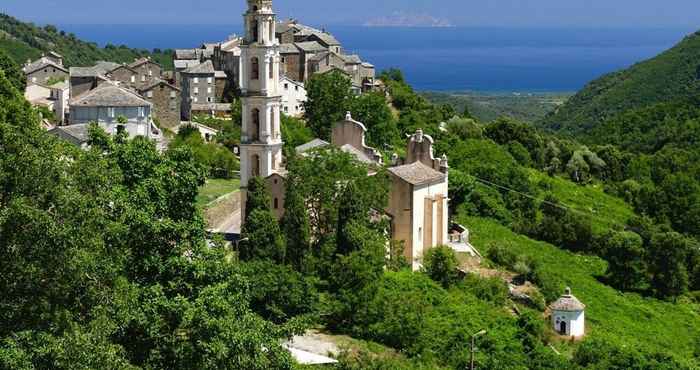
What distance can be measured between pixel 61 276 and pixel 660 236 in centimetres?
3384

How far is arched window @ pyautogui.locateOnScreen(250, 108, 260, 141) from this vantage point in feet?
118

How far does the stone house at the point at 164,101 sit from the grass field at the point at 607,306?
1748cm

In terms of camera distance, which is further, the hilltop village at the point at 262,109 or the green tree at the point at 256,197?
the hilltop village at the point at 262,109

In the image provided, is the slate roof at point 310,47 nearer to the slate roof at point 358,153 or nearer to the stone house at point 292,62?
the stone house at point 292,62

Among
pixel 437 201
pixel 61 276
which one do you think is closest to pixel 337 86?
pixel 437 201

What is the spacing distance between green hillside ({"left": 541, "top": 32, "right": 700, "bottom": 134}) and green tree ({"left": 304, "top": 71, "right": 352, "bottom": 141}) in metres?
76.7

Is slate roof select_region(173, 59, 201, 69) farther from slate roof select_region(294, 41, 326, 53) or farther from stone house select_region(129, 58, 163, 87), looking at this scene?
slate roof select_region(294, 41, 326, 53)

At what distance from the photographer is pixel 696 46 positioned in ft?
463

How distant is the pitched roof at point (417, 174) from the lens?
121ft

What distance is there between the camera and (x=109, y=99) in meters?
49.1

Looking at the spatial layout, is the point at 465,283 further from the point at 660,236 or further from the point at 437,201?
the point at 660,236

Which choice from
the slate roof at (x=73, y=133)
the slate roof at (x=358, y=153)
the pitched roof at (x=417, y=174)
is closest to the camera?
the pitched roof at (x=417, y=174)

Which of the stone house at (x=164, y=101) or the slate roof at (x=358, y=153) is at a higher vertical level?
the stone house at (x=164, y=101)

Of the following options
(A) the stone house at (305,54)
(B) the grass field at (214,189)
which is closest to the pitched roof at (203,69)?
(A) the stone house at (305,54)
